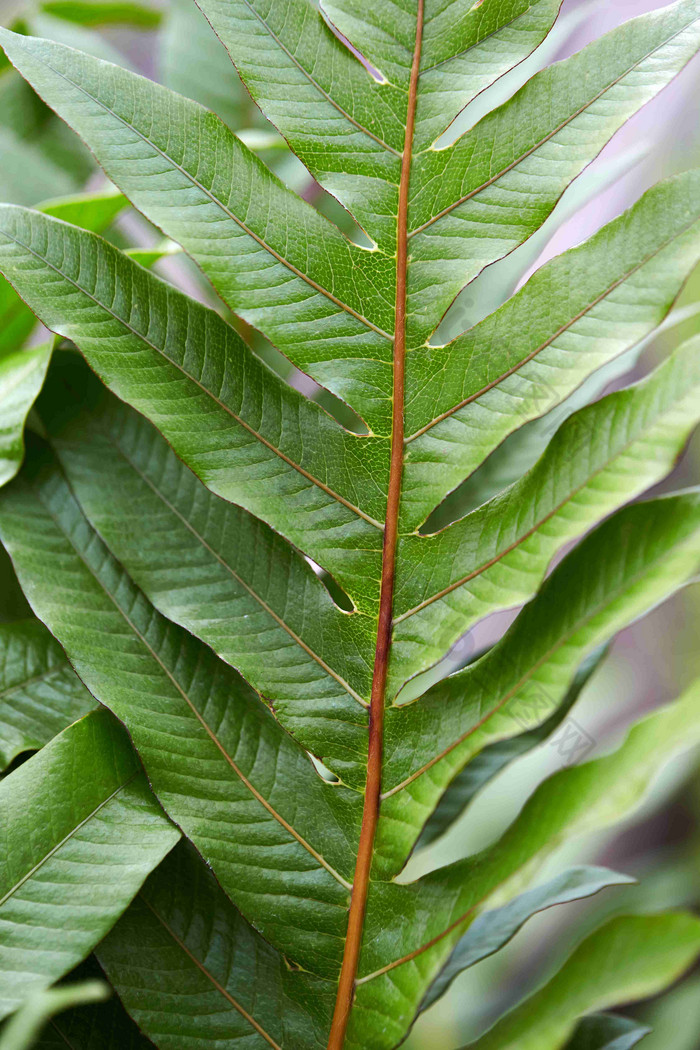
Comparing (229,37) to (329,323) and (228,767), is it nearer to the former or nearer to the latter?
(329,323)

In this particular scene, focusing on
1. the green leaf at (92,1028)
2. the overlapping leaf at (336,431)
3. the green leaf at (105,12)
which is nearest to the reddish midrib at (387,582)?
the overlapping leaf at (336,431)

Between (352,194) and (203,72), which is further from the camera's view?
(203,72)

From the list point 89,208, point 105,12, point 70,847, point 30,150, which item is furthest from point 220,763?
point 105,12

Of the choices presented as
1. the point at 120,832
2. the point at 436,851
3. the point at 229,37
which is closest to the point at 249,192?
the point at 229,37

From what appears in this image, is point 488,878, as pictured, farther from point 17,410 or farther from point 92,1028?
point 17,410

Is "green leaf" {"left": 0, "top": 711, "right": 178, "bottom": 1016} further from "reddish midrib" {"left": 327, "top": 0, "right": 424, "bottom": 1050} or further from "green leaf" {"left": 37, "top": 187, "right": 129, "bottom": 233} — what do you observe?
"green leaf" {"left": 37, "top": 187, "right": 129, "bottom": 233}

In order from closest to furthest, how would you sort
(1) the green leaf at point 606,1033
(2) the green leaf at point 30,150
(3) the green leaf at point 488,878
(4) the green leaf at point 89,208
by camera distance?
(3) the green leaf at point 488,878, (1) the green leaf at point 606,1033, (4) the green leaf at point 89,208, (2) the green leaf at point 30,150

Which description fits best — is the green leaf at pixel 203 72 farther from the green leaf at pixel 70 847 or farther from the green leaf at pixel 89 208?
the green leaf at pixel 70 847
